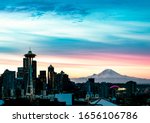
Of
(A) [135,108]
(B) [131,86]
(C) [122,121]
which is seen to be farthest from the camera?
(B) [131,86]

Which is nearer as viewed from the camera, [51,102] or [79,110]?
[79,110]

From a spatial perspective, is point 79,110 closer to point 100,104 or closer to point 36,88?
point 100,104

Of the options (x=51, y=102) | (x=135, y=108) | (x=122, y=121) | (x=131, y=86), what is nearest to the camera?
(x=122, y=121)

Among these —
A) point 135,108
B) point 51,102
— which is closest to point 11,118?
point 135,108

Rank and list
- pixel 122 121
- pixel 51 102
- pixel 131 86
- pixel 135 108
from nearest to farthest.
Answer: pixel 122 121 < pixel 135 108 < pixel 51 102 < pixel 131 86

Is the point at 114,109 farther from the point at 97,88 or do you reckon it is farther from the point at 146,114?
the point at 97,88

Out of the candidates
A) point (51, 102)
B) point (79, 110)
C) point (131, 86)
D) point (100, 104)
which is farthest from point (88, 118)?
point (131, 86)

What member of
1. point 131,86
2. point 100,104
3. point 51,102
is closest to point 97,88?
point 131,86
